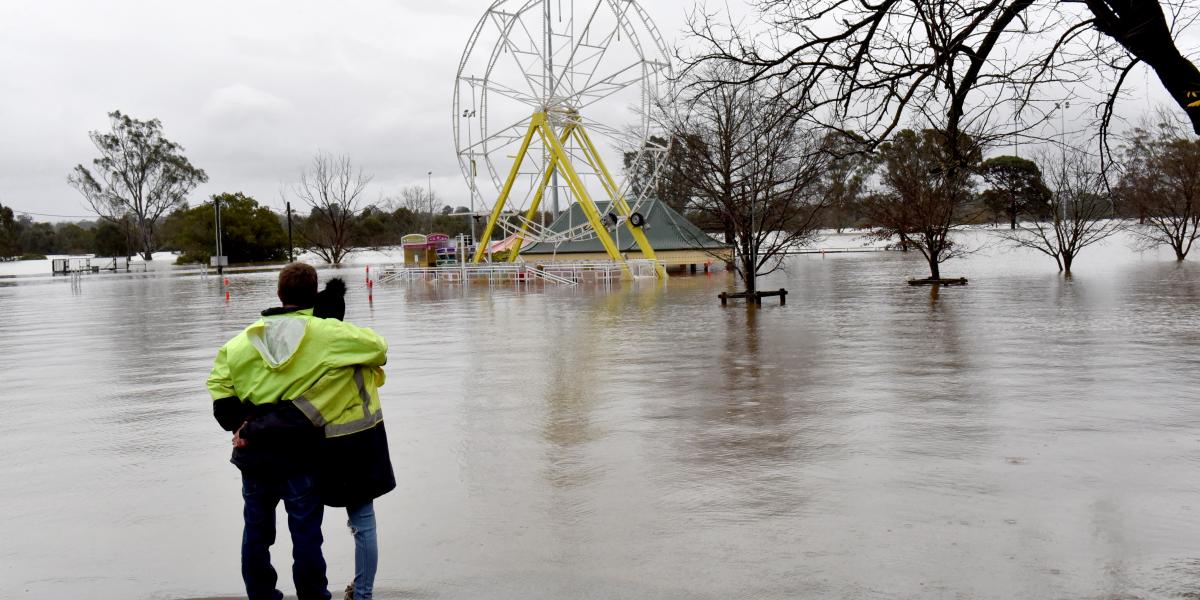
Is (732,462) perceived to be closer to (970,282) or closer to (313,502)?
(313,502)

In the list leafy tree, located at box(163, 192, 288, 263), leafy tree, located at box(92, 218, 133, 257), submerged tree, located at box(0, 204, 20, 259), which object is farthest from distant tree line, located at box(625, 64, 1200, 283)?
submerged tree, located at box(0, 204, 20, 259)

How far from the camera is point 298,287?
4324 mm

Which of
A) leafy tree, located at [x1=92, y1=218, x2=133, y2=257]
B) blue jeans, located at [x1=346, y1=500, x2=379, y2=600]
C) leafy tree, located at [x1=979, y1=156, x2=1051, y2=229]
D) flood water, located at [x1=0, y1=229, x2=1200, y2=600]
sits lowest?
flood water, located at [x1=0, y1=229, x2=1200, y2=600]

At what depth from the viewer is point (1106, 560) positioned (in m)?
4.73

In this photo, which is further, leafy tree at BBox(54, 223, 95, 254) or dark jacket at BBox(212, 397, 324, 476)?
leafy tree at BBox(54, 223, 95, 254)

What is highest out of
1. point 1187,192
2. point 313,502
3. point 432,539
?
point 1187,192

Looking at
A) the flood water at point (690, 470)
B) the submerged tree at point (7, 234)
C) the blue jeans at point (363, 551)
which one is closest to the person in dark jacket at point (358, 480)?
the blue jeans at point (363, 551)

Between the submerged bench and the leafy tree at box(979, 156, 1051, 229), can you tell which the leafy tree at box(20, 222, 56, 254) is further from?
the submerged bench

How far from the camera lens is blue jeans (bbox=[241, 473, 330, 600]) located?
13.8 feet

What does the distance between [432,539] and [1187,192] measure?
42.3m

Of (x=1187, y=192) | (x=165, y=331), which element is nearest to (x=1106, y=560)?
(x=165, y=331)

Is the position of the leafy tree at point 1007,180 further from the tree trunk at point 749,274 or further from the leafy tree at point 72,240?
the leafy tree at point 72,240

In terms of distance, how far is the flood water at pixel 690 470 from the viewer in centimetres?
477

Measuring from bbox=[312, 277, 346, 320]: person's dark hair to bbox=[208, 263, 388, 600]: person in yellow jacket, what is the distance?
0.20ft
